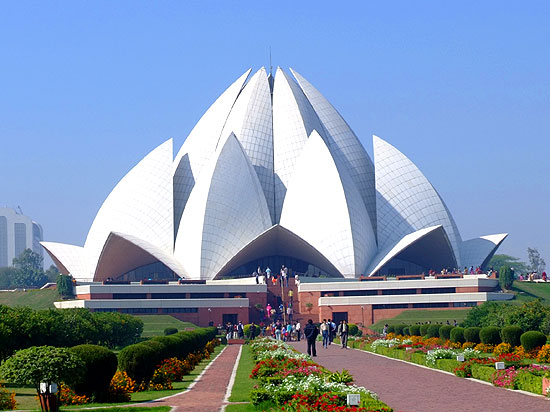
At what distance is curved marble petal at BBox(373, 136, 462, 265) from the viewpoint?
5447cm

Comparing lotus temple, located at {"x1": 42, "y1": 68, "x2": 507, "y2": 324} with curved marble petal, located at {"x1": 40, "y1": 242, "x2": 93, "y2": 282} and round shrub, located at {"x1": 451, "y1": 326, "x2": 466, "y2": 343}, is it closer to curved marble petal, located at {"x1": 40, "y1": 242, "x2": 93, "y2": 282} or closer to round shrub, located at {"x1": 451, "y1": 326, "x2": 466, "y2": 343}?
curved marble petal, located at {"x1": 40, "y1": 242, "x2": 93, "y2": 282}

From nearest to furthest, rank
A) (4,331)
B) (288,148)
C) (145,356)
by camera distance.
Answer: (145,356) → (4,331) → (288,148)

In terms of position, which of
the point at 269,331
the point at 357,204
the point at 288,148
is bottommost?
the point at 269,331

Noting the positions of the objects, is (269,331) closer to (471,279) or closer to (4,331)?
(471,279)

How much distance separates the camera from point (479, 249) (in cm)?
5606

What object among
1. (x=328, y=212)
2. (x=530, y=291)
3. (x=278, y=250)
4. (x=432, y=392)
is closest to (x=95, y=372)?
(x=432, y=392)

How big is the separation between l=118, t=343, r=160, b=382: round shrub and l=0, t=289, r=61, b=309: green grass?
110 ft

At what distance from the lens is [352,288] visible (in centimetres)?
4700

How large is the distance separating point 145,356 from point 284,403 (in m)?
5.20

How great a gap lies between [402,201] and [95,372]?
4290 centimetres

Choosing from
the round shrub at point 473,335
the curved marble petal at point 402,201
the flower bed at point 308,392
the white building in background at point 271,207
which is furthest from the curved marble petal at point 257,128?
the flower bed at point 308,392

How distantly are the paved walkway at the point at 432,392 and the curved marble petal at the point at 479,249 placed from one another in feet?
122

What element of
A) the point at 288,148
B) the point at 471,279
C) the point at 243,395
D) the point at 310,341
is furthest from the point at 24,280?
the point at 243,395

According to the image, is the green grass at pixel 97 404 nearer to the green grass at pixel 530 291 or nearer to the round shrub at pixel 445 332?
the round shrub at pixel 445 332
